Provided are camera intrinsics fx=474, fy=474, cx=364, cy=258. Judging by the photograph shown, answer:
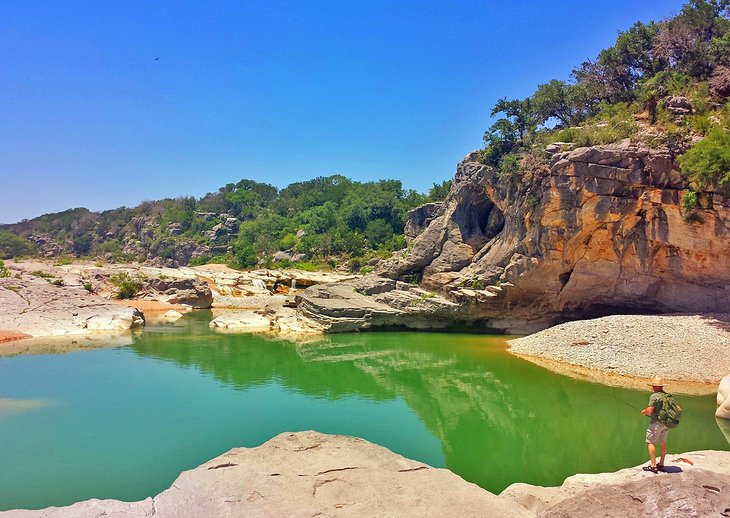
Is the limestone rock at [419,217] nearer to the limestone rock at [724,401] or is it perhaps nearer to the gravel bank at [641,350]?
the gravel bank at [641,350]

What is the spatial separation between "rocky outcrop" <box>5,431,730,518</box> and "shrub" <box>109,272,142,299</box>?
3505 cm

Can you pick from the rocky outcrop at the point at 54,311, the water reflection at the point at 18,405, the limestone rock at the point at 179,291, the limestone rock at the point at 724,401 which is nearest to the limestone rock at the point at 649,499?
the limestone rock at the point at 724,401

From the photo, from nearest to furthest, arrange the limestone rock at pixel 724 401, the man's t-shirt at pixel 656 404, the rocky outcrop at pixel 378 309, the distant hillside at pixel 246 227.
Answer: the man's t-shirt at pixel 656 404
the limestone rock at pixel 724 401
the rocky outcrop at pixel 378 309
the distant hillside at pixel 246 227

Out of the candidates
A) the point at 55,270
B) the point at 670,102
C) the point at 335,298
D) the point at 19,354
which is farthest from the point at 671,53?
the point at 55,270

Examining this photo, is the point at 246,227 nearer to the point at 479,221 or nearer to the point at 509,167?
the point at 479,221

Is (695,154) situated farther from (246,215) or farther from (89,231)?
(89,231)

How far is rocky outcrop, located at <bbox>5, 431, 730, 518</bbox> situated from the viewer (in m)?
6.18

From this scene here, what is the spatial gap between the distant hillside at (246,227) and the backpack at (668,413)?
42375 millimetres

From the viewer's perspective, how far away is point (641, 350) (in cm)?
1914

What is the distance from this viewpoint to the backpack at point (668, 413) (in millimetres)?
8664

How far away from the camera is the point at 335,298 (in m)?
30.9

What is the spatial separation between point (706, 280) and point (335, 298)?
20.1 meters

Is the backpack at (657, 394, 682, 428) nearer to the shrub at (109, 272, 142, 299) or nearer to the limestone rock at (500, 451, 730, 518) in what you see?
the limestone rock at (500, 451, 730, 518)

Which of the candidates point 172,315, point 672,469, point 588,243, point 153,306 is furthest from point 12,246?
point 672,469
